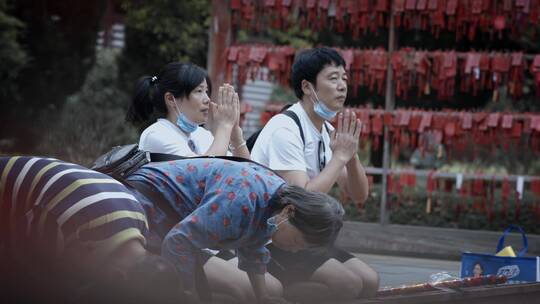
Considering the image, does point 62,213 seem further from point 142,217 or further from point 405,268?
point 405,268

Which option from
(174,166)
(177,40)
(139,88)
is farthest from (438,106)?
(174,166)

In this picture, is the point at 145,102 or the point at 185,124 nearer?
the point at 185,124

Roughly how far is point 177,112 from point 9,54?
1513cm

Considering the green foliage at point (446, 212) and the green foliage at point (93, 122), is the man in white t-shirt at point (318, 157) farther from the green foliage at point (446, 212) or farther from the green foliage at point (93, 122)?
the green foliage at point (93, 122)

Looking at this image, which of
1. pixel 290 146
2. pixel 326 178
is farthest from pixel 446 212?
pixel 326 178

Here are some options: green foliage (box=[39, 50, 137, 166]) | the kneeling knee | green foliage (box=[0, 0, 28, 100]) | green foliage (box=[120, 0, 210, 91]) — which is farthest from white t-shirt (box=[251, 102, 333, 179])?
green foliage (box=[0, 0, 28, 100])

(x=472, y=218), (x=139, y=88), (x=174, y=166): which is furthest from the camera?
(x=472, y=218)

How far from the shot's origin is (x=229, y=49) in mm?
12438

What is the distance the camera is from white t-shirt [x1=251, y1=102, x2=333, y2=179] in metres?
→ 5.57

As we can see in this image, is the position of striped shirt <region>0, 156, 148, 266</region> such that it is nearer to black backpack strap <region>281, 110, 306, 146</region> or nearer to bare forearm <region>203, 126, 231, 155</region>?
bare forearm <region>203, 126, 231, 155</region>

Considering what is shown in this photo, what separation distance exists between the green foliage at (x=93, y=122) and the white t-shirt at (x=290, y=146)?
1225cm

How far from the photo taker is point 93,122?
74.5 ft

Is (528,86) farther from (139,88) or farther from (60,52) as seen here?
(139,88)

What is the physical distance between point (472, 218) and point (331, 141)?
847 centimetres
